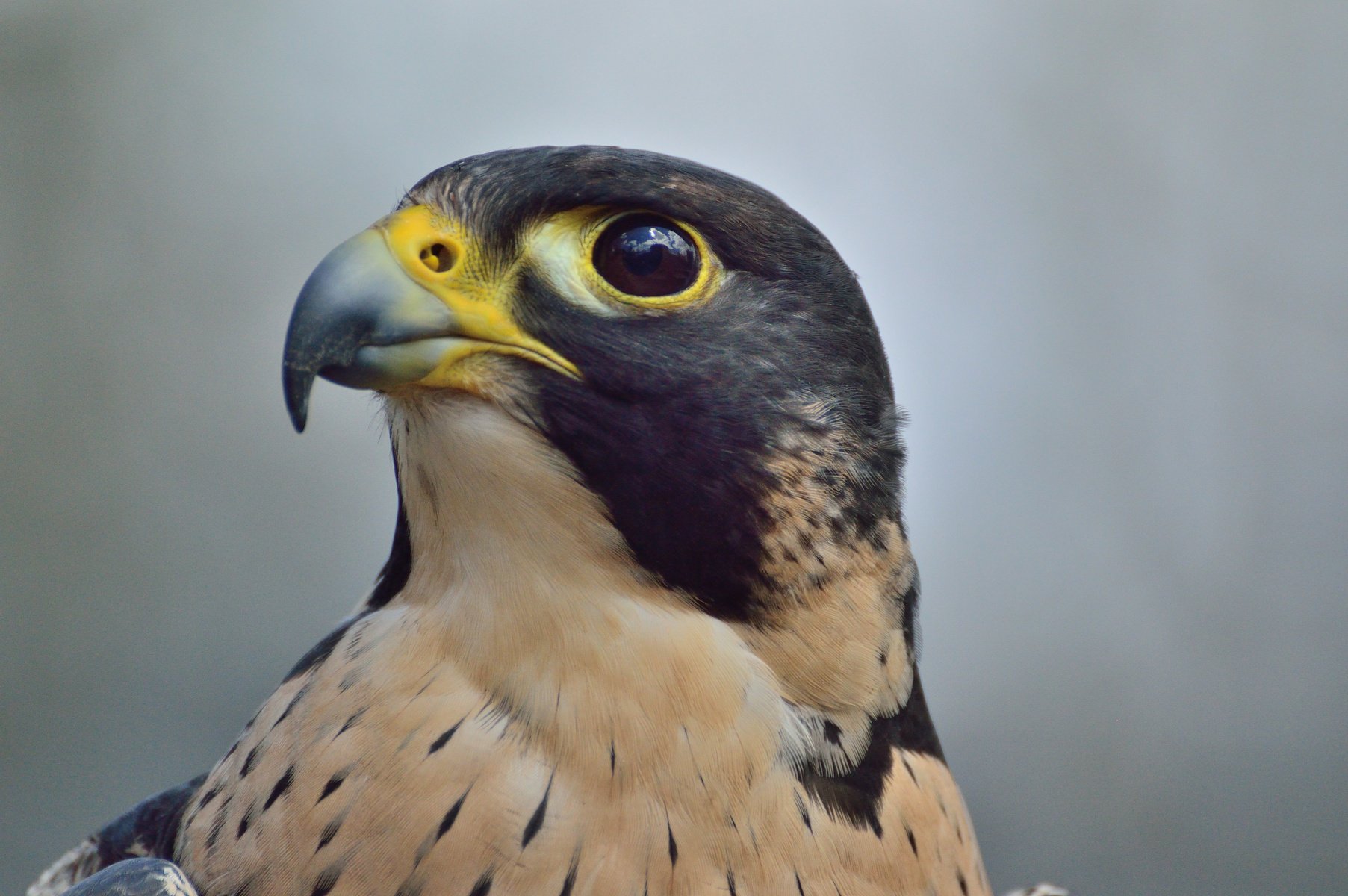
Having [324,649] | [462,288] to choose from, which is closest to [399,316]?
[462,288]

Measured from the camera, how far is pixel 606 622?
1.00 meters

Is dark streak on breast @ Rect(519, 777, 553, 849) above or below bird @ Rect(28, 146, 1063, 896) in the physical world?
below

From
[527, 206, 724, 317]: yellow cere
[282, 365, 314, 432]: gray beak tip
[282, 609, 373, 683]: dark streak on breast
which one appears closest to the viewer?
[282, 365, 314, 432]: gray beak tip

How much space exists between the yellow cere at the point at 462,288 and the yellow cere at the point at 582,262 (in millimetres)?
42

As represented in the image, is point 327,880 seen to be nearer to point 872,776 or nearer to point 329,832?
point 329,832

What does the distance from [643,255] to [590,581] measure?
326 millimetres

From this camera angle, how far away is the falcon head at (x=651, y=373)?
98cm

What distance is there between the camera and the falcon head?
3.22 feet

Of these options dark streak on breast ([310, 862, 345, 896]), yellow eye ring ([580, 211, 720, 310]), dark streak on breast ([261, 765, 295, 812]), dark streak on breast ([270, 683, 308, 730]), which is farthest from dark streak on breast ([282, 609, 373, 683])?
yellow eye ring ([580, 211, 720, 310])

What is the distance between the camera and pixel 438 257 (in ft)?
3.28

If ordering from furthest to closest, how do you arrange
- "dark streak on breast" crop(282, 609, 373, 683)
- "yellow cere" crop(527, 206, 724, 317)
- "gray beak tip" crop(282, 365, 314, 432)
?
"dark streak on breast" crop(282, 609, 373, 683), "yellow cere" crop(527, 206, 724, 317), "gray beak tip" crop(282, 365, 314, 432)

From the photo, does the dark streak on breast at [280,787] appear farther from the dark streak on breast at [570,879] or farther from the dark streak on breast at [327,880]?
the dark streak on breast at [570,879]

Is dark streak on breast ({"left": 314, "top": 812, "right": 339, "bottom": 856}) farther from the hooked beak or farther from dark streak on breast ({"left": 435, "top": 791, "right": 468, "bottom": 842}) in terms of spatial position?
the hooked beak

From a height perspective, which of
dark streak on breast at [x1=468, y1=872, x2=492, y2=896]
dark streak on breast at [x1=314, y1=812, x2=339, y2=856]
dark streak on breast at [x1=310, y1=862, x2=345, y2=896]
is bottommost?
dark streak on breast at [x1=310, y1=862, x2=345, y2=896]
